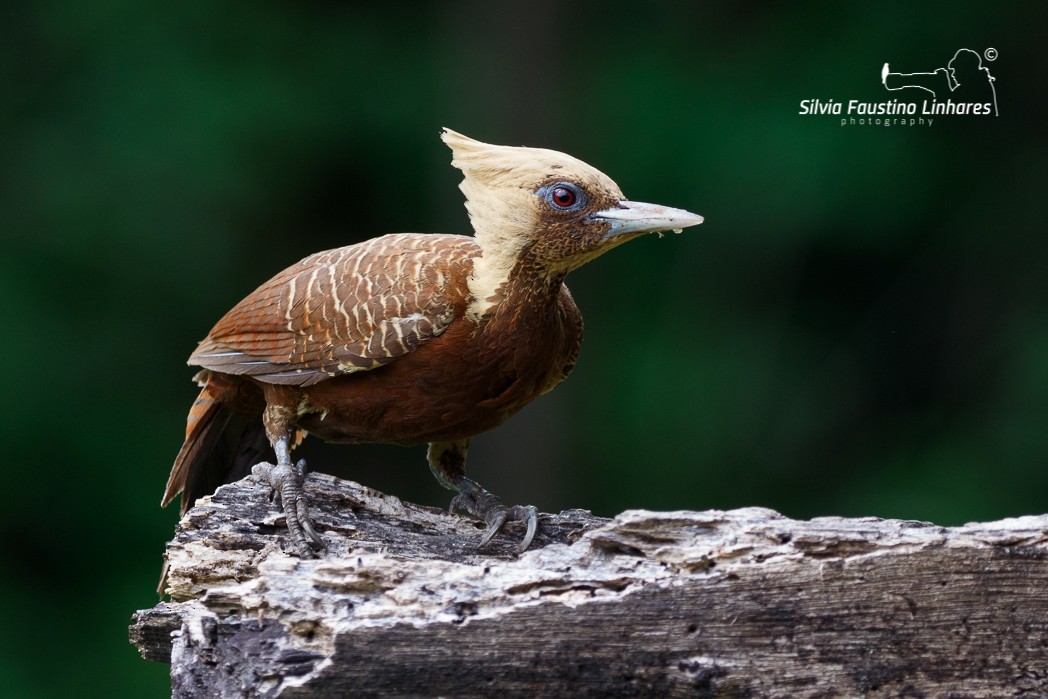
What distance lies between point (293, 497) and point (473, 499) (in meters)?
0.63

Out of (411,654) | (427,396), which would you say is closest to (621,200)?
(427,396)

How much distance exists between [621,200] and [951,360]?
380cm

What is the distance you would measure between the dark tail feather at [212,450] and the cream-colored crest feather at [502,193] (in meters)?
1.13

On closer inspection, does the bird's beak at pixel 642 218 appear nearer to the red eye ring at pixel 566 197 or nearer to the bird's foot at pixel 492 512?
the red eye ring at pixel 566 197

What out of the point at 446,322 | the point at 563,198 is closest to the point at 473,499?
the point at 446,322

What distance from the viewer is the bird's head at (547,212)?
3.25m

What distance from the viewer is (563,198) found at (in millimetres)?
3275

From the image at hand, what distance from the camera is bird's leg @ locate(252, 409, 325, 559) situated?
3367 millimetres

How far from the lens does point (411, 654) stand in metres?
2.64

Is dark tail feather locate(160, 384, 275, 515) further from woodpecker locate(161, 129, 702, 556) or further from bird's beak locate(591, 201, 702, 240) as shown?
bird's beak locate(591, 201, 702, 240)

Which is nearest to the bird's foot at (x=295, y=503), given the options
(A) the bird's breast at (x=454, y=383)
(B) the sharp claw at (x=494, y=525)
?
(A) the bird's breast at (x=454, y=383)

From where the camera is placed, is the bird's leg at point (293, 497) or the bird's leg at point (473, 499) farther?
the bird's leg at point (473, 499)

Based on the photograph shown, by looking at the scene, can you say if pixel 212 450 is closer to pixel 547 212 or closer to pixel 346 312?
pixel 346 312

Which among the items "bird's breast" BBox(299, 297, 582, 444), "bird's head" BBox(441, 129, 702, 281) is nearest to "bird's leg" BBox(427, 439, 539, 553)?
"bird's breast" BBox(299, 297, 582, 444)
